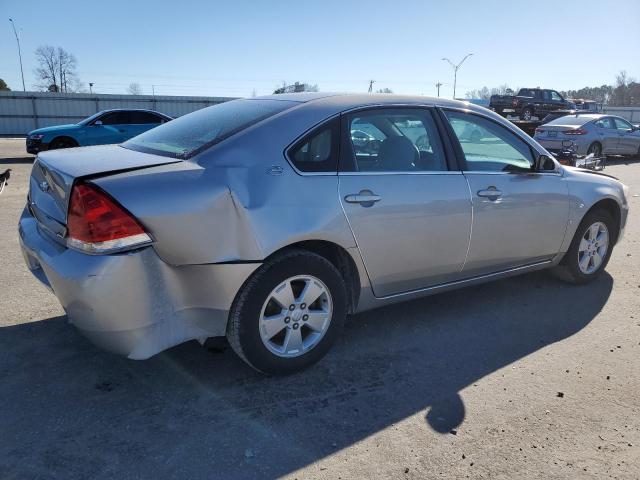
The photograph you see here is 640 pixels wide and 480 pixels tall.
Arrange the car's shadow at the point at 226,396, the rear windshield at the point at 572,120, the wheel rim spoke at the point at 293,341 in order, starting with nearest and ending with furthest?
→ 1. the car's shadow at the point at 226,396
2. the wheel rim spoke at the point at 293,341
3. the rear windshield at the point at 572,120

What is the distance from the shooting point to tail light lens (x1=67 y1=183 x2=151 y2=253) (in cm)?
250

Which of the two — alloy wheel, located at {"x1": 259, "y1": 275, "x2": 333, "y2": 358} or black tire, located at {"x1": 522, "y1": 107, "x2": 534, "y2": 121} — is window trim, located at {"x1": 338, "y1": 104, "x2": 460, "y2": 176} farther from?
black tire, located at {"x1": 522, "y1": 107, "x2": 534, "y2": 121}

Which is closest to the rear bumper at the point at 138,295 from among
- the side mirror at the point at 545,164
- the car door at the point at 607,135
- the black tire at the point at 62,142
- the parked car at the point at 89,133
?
the side mirror at the point at 545,164

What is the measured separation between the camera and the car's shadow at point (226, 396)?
2414 millimetres

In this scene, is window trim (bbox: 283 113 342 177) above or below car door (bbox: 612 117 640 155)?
above

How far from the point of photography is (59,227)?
9.17 feet

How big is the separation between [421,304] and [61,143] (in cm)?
1365

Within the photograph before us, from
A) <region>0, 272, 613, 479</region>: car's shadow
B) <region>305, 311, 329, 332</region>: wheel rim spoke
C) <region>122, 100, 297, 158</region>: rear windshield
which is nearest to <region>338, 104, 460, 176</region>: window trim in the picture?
<region>122, 100, 297, 158</region>: rear windshield

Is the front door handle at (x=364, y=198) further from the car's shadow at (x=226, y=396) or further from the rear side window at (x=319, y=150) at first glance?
the car's shadow at (x=226, y=396)

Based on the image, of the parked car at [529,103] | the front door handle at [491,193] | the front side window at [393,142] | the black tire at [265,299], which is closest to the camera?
the black tire at [265,299]

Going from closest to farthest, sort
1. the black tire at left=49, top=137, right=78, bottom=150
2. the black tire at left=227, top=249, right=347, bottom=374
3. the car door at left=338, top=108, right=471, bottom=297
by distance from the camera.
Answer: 1. the black tire at left=227, top=249, right=347, bottom=374
2. the car door at left=338, top=108, right=471, bottom=297
3. the black tire at left=49, top=137, right=78, bottom=150

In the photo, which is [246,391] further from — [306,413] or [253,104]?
[253,104]

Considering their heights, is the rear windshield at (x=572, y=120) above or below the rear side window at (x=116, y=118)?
below

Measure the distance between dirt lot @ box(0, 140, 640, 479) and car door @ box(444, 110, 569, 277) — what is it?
0.53 metres
